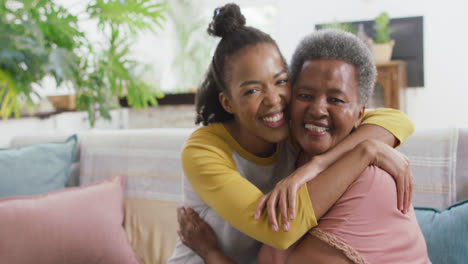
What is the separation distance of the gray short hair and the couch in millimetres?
472

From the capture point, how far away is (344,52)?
40.2 inches

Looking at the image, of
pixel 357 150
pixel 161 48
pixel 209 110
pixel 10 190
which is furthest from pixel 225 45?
pixel 161 48

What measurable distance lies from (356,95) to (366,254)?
42cm

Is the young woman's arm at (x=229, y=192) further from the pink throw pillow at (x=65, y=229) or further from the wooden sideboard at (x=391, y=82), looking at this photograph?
the wooden sideboard at (x=391, y=82)

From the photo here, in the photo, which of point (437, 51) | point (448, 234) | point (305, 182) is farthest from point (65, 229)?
point (437, 51)

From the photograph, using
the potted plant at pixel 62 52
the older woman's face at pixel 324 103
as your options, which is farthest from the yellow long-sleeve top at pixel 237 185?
the potted plant at pixel 62 52

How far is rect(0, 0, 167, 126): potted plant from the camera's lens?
1803 millimetres

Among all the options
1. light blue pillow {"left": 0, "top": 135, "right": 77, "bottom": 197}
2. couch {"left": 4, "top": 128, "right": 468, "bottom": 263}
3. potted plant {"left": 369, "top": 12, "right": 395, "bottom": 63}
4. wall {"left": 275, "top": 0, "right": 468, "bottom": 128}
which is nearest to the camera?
couch {"left": 4, "top": 128, "right": 468, "bottom": 263}

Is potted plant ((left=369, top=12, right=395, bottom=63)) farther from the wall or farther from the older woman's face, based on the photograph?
the older woman's face

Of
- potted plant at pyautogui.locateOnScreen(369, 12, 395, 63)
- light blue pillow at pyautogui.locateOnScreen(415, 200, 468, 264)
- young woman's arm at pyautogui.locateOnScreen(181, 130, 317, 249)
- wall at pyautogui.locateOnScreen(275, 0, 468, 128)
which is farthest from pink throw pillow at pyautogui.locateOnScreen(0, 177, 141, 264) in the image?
wall at pyautogui.locateOnScreen(275, 0, 468, 128)

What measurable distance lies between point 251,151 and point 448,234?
0.65m

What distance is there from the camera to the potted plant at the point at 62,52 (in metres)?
1.80

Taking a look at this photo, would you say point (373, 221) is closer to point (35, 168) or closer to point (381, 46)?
point (35, 168)

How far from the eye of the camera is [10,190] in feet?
5.25
